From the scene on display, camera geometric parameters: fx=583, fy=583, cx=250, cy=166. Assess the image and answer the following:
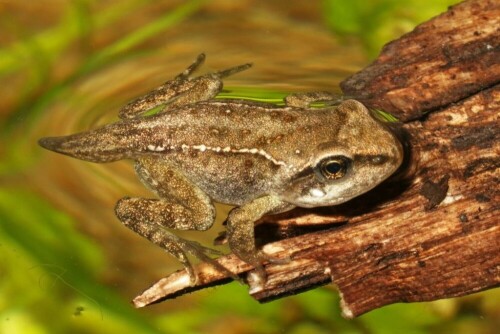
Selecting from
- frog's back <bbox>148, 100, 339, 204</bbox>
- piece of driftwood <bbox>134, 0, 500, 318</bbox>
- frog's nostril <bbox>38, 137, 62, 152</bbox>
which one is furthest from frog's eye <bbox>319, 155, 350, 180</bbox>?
frog's nostril <bbox>38, 137, 62, 152</bbox>

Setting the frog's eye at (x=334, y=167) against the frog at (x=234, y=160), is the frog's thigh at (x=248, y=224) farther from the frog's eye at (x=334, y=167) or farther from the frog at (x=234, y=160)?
the frog's eye at (x=334, y=167)

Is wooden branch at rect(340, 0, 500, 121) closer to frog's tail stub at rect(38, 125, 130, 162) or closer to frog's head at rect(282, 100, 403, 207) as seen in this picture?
frog's head at rect(282, 100, 403, 207)

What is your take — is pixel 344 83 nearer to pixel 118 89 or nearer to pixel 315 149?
pixel 315 149

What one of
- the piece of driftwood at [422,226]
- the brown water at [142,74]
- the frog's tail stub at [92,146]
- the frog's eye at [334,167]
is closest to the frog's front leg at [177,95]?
the frog's tail stub at [92,146]

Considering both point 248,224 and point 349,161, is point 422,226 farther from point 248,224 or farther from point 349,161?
point 248,224


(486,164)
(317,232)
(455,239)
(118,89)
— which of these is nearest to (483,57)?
Result: (486,164)

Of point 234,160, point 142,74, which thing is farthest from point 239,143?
point 142,74
